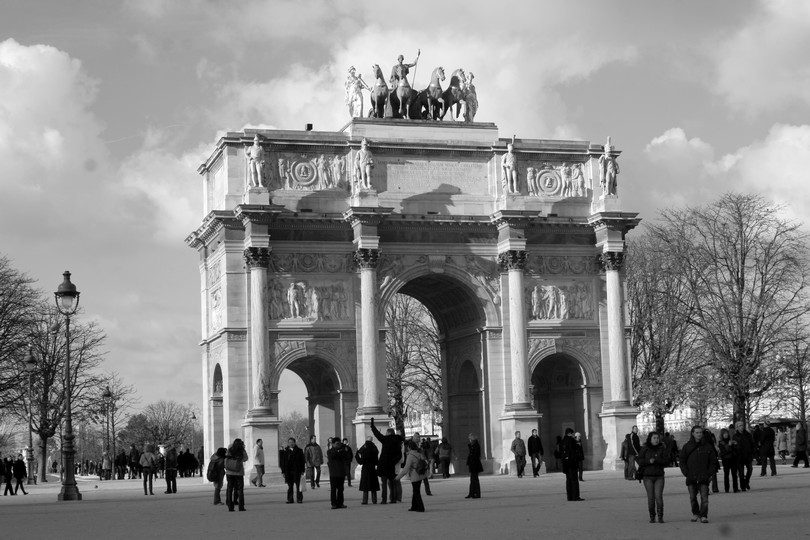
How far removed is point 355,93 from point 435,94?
305 cm

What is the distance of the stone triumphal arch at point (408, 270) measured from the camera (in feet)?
165

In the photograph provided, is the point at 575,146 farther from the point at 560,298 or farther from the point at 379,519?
the point at 379,519

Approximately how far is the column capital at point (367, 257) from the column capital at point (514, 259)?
187 inches

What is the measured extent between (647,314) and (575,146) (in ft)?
62.6

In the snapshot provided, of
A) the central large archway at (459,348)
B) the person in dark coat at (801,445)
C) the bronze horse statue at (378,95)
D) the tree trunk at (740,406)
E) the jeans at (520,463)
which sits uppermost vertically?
the bronze horse statue at (378,95)

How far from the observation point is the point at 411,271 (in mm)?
51969

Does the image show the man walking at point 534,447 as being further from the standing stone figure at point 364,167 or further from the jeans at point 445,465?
the standing stone figure at point 364,167

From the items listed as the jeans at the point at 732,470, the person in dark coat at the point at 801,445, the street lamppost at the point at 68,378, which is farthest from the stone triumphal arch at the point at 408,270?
the jeans at the point at 732,470

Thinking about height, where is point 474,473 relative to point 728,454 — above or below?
below

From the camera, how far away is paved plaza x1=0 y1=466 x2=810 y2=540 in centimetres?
2252

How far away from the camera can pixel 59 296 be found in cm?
4062

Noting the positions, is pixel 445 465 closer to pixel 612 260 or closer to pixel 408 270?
pixel 408 270

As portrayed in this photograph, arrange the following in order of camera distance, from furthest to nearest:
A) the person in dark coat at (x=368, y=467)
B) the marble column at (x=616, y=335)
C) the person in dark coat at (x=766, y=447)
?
the marble column at (x=616, y=335) < the person in dark coat at (x=766, y=447) < the person in dark coat at (x=368, y=467)

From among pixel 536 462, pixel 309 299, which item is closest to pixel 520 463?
pixel 536 462
